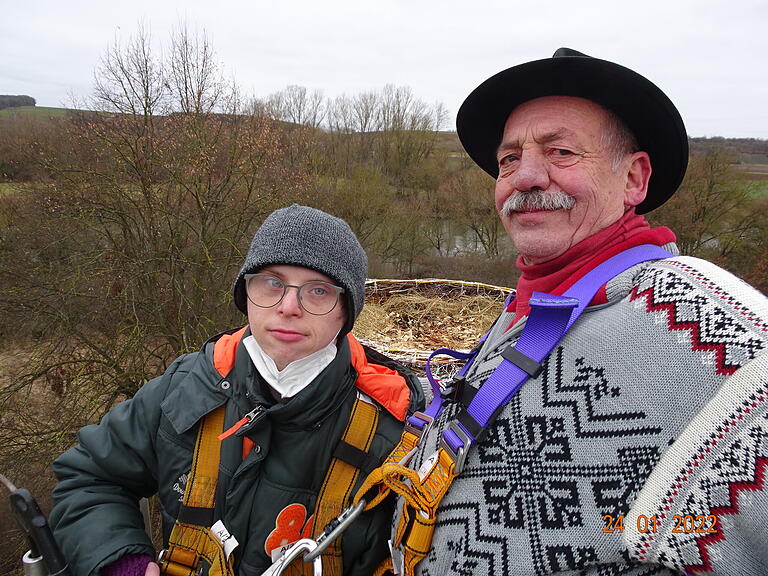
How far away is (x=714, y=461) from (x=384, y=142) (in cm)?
2220

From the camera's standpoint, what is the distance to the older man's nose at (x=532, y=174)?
1440mm

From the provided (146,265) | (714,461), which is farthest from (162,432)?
(146,265)

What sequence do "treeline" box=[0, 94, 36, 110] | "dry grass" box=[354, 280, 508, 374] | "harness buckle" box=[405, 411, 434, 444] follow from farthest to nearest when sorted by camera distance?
"treeline" box=[0, 94, 36, 110]
"dry grass" box=[354, 280, 508, 374]
"harness buckle" box=[405, 411, 434, 444]

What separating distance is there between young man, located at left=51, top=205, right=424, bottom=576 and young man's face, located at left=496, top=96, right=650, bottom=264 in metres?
0.70

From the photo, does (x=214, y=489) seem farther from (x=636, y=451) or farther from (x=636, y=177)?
(x=636, y=177)

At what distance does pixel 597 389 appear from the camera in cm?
109

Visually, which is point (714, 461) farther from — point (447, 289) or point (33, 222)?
point (33, 222)

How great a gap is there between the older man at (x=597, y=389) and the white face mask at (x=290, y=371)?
1.39ft

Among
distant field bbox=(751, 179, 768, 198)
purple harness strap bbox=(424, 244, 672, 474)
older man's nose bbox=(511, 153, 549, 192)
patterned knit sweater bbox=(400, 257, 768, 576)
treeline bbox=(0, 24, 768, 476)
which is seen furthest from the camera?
distant field bbox=(751, 179, 768, 198)

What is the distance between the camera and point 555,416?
3.69 ft

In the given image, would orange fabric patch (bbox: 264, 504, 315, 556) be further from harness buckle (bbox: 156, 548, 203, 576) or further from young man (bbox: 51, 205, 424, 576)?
harness buckle (bbox: 156, 548, 203, 576)

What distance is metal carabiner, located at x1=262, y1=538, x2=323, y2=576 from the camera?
1325mm
